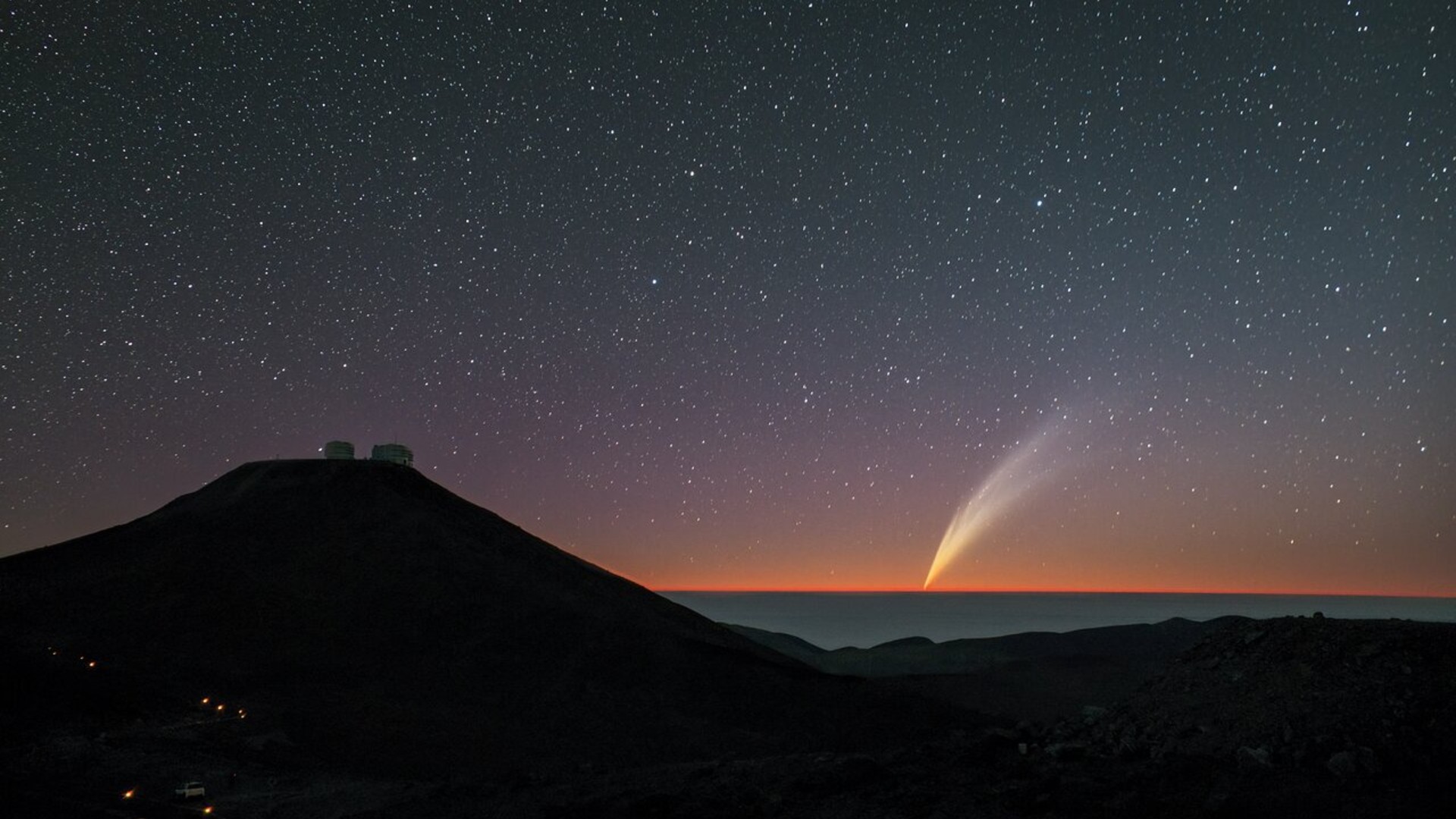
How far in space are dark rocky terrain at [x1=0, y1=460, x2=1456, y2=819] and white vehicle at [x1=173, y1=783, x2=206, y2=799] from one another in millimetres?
341

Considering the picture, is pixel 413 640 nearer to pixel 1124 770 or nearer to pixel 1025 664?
pixel 1124 770

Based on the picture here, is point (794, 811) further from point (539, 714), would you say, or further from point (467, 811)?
point (539, 714)

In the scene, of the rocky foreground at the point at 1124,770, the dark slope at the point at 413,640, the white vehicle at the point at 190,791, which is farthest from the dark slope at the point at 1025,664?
the white vehicle at the point at 190,791

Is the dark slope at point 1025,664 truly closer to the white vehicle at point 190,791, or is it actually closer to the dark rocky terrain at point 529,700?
the dark rocky terrain at point 529,700

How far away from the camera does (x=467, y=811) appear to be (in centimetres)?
2256

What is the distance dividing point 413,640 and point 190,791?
21.7 meters

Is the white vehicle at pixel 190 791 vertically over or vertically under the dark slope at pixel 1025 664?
over

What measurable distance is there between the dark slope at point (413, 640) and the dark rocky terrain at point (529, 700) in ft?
0.66

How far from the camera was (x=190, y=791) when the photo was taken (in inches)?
1006

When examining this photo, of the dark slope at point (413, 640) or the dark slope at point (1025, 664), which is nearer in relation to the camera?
the dark slope at point (413, 640)

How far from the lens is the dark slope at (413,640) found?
3728 centimetres

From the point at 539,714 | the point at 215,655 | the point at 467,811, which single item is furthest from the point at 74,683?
the point at 467,811

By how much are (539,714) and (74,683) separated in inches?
759

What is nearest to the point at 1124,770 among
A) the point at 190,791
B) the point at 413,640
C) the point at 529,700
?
the point at 190,791
